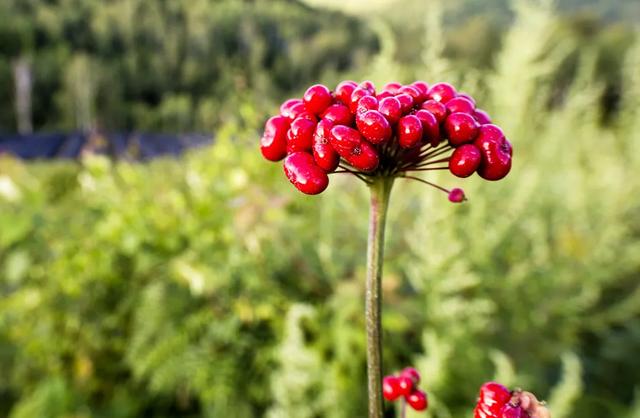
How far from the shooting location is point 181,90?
6062 cm

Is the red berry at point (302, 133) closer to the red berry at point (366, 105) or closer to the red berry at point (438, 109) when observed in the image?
the red berry at point (366, 105)

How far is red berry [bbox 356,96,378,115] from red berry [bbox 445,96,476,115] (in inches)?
5.2

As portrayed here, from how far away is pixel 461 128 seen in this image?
0.68m

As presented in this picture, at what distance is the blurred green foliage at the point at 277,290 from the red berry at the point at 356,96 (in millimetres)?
1576

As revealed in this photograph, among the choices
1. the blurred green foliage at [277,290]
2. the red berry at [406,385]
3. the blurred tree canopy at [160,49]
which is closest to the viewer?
the red berry at [406,385]

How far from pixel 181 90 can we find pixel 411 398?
210ft

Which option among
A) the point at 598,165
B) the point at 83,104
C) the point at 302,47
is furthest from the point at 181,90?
the point at 598,165

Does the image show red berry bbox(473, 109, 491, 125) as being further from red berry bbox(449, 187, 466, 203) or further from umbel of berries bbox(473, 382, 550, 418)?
umbel of berries bbox(473, 382, 550, 418)

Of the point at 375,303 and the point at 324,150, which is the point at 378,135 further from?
the point at 375,303

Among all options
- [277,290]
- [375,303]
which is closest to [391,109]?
[375,303]

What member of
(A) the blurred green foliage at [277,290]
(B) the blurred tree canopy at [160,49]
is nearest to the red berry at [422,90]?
(A) the blurred green foliage at [277,290]

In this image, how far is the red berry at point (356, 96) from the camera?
677mm

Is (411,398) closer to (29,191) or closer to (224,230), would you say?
(224,230)

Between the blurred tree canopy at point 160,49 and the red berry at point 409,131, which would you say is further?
the blurred tree canopy at point 160,49
